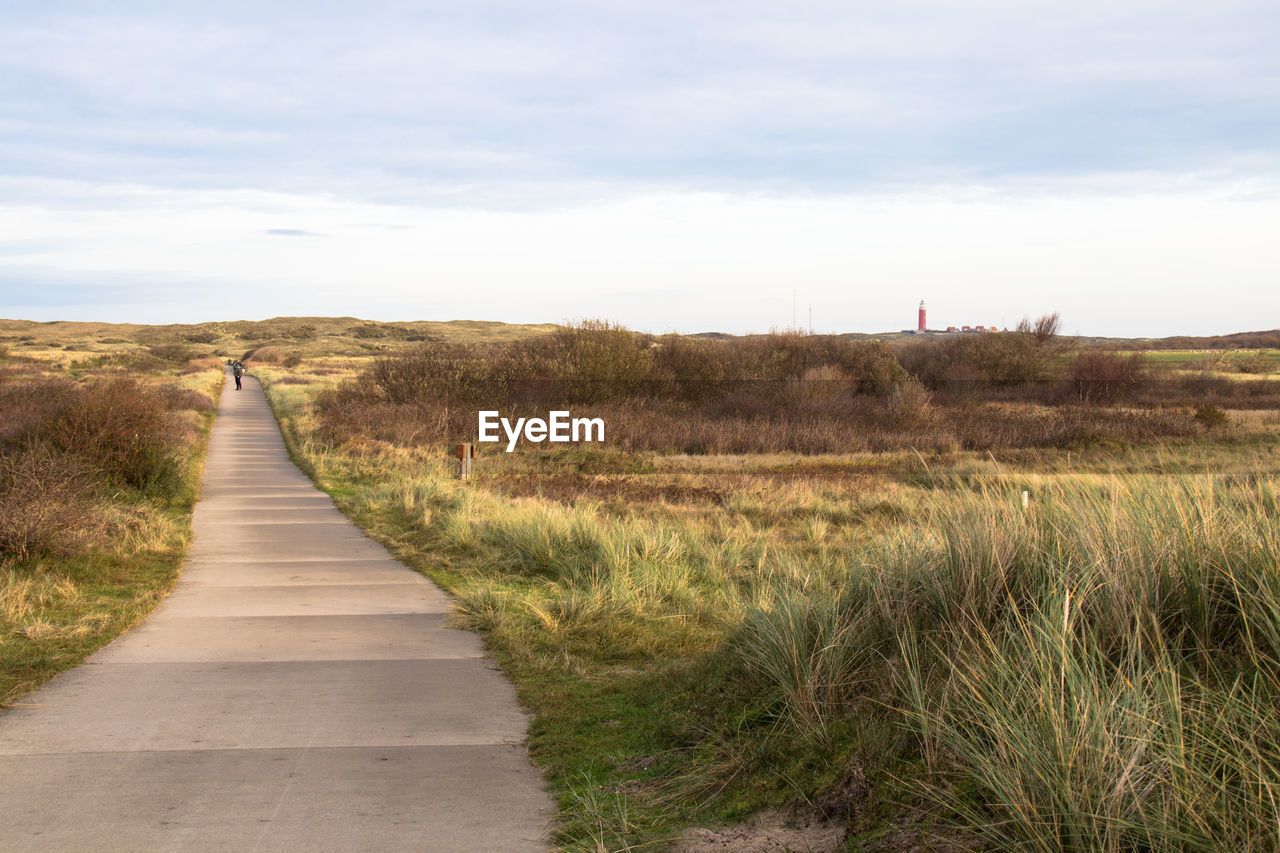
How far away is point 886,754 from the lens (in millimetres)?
3844

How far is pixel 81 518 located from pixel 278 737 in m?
6.67

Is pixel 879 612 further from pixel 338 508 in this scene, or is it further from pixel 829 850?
pixel 338 508

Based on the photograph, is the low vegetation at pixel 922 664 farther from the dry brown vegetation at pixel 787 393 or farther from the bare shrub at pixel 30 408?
the dry brown vegetation at pixel 787 393

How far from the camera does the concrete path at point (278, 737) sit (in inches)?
171

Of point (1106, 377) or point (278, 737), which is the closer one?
point (278, 737)

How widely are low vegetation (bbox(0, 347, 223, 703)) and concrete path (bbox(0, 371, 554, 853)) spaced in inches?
17.8

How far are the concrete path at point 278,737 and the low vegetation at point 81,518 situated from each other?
0.45 meters

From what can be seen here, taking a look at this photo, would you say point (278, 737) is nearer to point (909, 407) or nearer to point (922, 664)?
point (922, 664)

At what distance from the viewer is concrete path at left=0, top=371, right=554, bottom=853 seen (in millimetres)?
4352

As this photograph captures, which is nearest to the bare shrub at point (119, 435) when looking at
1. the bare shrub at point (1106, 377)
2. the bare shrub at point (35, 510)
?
the bare shrub at point (35, 510)

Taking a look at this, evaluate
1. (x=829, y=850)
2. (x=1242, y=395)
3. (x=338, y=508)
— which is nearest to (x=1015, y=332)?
(x=1242, y=395)

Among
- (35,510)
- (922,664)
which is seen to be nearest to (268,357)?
(35,510)

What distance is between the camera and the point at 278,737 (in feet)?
18.4

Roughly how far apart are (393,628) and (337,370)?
226 feet
